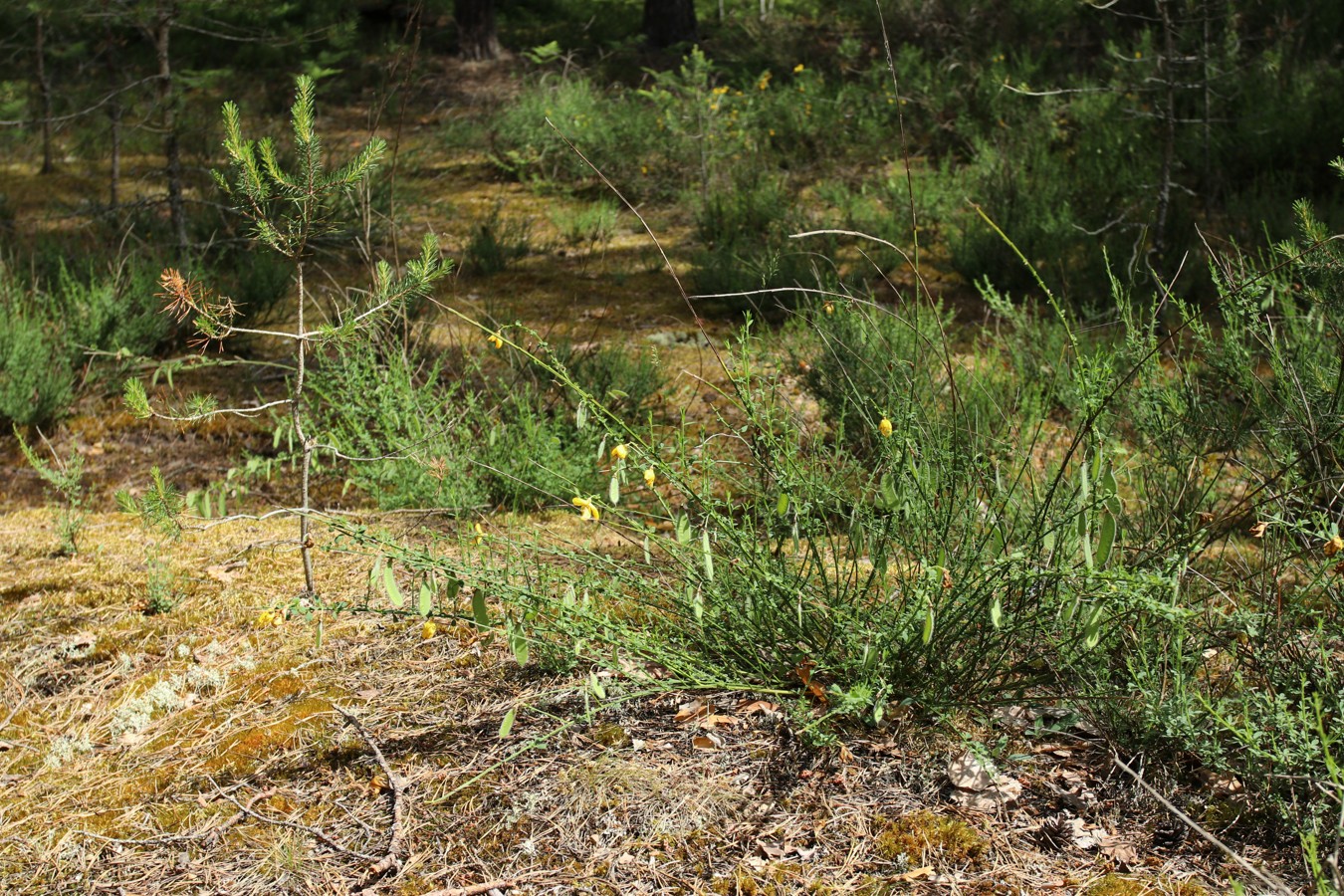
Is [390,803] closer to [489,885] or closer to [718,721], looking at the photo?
[489,885]

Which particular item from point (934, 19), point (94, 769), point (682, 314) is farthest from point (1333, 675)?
point (934, 19)

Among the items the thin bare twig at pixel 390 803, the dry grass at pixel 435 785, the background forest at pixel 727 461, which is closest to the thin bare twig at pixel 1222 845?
the background forest at pixel 727 461

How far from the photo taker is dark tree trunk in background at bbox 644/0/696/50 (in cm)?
1198

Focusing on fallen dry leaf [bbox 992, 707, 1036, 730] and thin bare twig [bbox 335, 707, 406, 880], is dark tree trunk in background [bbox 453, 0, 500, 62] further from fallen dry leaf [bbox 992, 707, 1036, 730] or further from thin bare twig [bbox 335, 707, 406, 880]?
fallen dry leaf [bbox 992, 707, 1036, 730]

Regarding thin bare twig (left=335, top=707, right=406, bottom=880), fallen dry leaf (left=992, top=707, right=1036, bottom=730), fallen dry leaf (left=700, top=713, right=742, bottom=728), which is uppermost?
fallen dry leaf (left=992, top=707, right=1036, bottom=730)

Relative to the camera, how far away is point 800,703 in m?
2.11

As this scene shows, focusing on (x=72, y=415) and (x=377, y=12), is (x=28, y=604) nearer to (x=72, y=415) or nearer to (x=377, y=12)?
(x=72, y=415)

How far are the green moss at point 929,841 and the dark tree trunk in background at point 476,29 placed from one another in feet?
37.7

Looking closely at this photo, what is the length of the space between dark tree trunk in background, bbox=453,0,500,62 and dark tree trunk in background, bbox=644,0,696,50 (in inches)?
70.2

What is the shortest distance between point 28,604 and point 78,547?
19.0 inches

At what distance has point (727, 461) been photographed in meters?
2.34

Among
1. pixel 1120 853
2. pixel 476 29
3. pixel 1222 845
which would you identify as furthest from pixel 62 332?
pixel 476 29

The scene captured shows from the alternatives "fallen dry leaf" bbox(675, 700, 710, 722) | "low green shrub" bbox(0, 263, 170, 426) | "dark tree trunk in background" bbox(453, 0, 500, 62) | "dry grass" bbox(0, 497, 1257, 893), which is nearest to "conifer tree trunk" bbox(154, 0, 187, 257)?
"low green shrub" bbox(0, 263, 170, 426)

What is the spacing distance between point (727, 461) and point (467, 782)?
853mm
